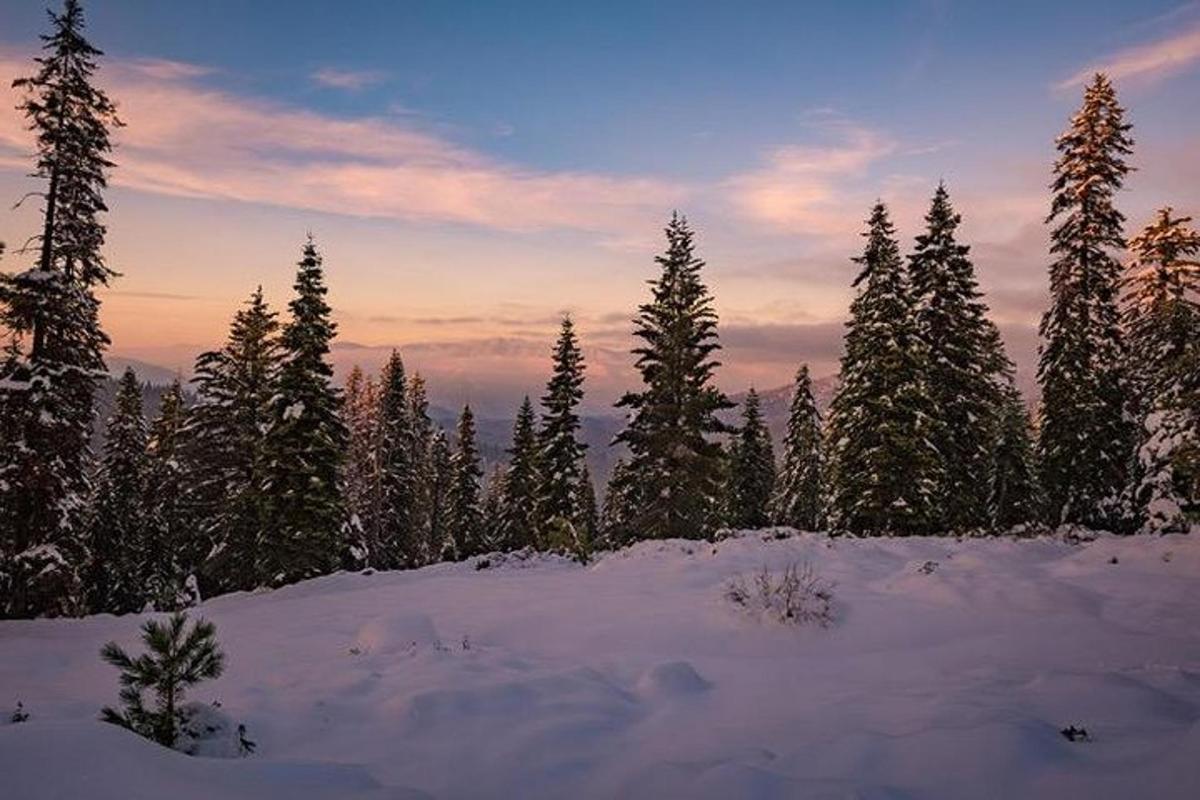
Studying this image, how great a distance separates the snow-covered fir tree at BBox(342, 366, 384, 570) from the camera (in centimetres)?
3219

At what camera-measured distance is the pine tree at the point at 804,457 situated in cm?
4828

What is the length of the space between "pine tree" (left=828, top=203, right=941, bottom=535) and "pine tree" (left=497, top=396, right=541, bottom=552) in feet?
61.7

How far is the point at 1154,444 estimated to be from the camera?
2025 cm

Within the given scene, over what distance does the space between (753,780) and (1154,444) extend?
801 inches

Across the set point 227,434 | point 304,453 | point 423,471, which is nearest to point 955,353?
point 304,453

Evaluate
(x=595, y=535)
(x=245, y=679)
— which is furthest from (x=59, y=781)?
(x=595, y=535)

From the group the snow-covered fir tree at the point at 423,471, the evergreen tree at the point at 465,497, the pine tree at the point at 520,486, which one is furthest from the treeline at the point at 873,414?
the snow-covered fir tree at the point at 423,471

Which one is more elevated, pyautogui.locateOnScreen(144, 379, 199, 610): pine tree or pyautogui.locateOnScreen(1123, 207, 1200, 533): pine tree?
pyautogui.locateOnScreen(1123, 207, 1200, 533): pine tree

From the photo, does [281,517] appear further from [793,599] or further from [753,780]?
[753,780]

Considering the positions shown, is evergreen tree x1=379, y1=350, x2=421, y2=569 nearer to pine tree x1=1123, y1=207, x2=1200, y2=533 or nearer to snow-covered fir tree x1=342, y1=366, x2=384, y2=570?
snow-covered fir tree x1=342, y1=366, x2=384, y2=570

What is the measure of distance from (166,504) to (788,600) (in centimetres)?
3725

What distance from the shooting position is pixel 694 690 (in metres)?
8.20

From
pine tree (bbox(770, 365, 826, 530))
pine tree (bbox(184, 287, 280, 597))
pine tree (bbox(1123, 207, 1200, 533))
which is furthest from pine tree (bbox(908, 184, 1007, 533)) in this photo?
pine tree (bbox(184, 287, 280, 597))

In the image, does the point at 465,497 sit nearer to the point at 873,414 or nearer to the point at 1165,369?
the point at 873,414
